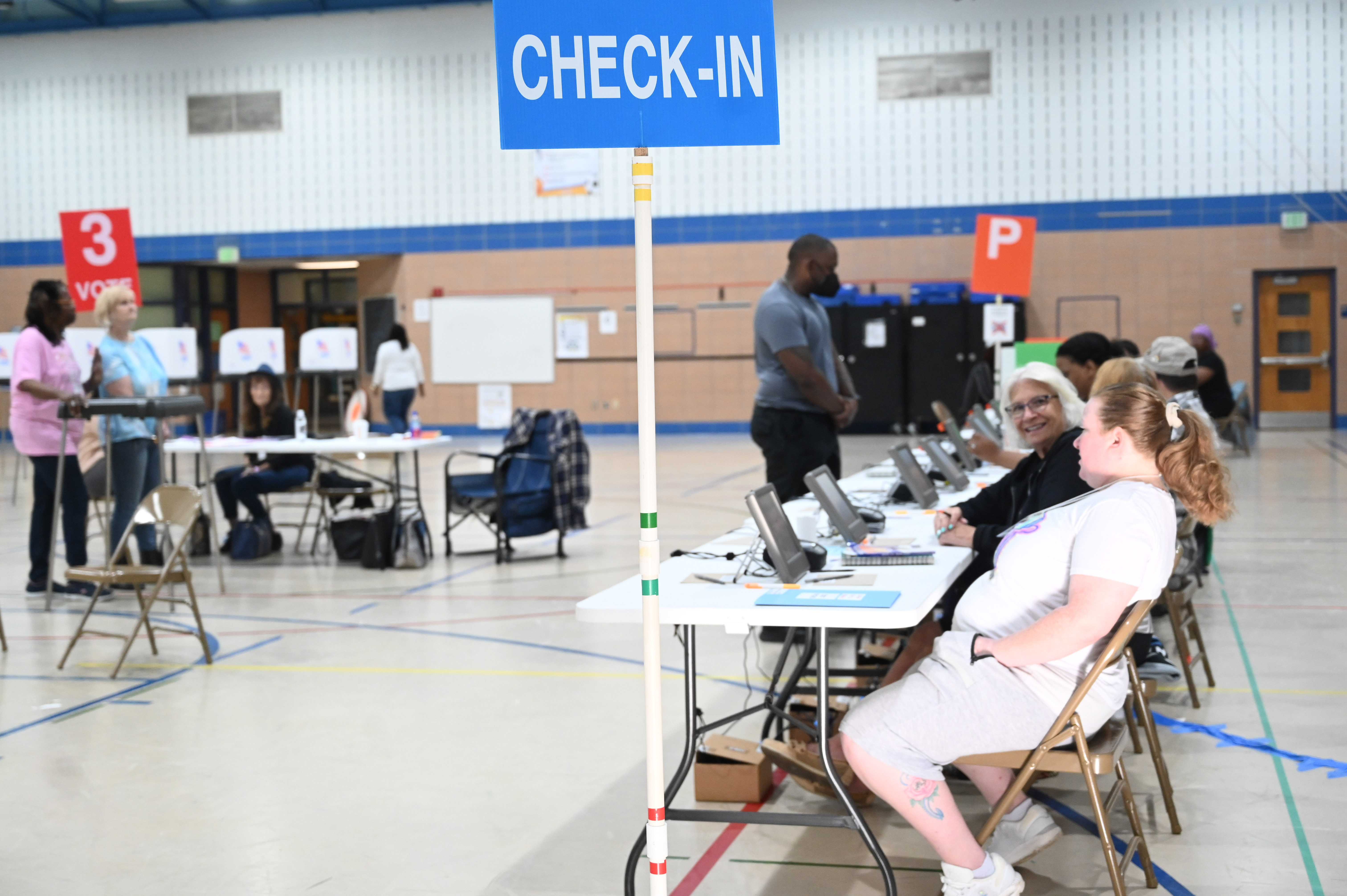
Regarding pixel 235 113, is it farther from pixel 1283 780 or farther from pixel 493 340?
pixel 1283 780

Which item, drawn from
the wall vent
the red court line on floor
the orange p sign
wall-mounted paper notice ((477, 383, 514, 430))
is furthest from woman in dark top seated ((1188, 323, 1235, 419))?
the wall vent

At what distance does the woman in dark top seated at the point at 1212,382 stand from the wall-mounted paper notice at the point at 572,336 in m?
8.64

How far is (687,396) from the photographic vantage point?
59.2 ft

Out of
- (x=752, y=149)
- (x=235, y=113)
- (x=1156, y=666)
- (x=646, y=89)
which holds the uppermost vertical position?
(x=235, y=113)

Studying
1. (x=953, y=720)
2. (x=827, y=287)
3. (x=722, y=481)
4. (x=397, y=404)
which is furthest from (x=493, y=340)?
(x=953, y=720)

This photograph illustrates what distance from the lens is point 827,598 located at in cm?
273

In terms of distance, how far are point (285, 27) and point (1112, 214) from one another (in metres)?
12.1

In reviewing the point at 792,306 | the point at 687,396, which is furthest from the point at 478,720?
the point at 687,396

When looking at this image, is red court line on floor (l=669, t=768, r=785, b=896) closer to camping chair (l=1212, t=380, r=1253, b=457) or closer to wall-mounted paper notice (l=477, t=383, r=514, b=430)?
camping chair (l=1212, t=380, r=1253, b=457)

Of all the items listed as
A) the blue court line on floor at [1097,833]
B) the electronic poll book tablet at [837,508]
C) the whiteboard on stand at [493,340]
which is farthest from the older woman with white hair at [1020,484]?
the whiteboard on stand at [493,340]

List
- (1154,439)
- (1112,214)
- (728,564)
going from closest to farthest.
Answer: (1154,439)
(728,564)
(1112,214)

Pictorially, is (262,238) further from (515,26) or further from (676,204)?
(515,26)

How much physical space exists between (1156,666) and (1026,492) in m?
0.76

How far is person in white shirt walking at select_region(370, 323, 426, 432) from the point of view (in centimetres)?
1381
